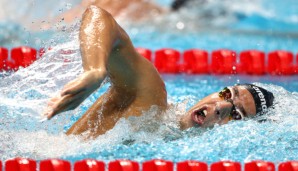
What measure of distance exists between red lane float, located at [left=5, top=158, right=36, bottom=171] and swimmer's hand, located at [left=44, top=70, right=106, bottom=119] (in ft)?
2.02

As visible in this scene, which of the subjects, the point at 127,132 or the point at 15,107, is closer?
the point at 127,132

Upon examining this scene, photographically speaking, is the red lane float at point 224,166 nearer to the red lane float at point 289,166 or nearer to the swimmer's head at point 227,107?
the red lane float at point 289,166

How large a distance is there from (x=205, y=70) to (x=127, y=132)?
2.03 m

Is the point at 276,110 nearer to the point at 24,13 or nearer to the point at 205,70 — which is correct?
the point at 205,70

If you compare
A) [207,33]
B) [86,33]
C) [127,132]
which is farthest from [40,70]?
[207,33]

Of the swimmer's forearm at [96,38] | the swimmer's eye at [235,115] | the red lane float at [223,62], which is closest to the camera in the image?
the swimmer's forearm at [96,38]

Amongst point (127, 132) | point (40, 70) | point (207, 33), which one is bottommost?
point (127, 132)

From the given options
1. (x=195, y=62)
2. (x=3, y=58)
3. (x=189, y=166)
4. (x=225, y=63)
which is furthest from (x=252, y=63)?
(x=189, y=166)

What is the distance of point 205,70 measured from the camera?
4863mm

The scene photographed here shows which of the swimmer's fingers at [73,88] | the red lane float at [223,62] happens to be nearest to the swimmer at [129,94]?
the swimmer's fingers at [73,88]

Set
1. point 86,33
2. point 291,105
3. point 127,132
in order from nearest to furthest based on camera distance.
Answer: point 86,33 → point 127,132 → point 291,105

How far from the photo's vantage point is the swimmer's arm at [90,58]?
2076 millimetres

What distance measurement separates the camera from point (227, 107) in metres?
2.99

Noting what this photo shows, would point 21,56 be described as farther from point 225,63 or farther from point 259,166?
point 259,166
